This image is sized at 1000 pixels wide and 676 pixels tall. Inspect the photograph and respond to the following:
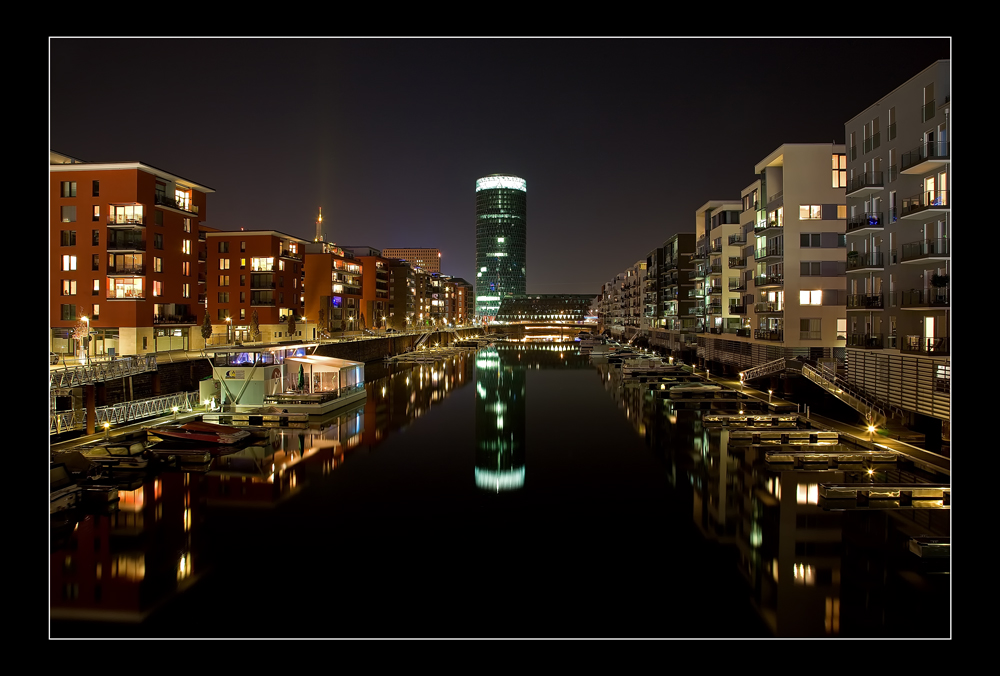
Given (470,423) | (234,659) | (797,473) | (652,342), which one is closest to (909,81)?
(797,473)

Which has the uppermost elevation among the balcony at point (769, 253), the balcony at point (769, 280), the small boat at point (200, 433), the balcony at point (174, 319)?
the balcony at point (769, 253)

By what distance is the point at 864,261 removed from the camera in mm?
34125

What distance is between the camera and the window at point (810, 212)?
48.0 metres

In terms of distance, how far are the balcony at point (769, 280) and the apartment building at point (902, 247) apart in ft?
40.2

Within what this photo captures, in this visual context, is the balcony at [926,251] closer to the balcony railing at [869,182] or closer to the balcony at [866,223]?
the balcony at [866,223]

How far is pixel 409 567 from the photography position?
619 inches

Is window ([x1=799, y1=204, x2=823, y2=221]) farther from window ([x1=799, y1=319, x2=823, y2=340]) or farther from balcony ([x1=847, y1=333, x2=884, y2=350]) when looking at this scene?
balcony ([x1=847, y1=333, x2=884, y2=350])

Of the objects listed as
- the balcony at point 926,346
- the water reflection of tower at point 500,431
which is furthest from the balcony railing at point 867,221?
the water reflection of tower at point 500,431

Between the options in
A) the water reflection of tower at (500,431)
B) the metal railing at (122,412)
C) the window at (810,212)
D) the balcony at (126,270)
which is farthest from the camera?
the window at (810,212)

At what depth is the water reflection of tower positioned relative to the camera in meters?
25.2

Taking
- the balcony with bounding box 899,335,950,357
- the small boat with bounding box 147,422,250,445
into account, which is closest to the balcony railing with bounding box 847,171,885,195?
the balcony with bounding box 899,335,950,357

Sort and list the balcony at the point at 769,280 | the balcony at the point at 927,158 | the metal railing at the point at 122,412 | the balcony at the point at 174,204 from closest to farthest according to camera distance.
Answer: the metal railing at the point at 122,412 → the balcony at the point at 927,158 → the balcony at the point at 769,280 → the balcony at the point at 174,204
